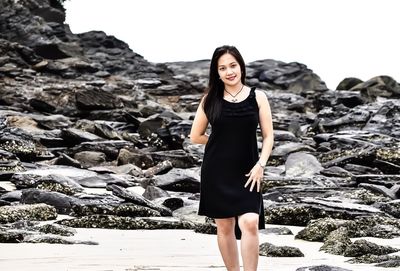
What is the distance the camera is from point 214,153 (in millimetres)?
5734

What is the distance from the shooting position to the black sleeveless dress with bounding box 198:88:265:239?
559cm

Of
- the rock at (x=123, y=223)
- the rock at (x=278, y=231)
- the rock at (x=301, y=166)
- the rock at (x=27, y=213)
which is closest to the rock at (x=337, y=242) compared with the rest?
the rock at (x=278, y=231)

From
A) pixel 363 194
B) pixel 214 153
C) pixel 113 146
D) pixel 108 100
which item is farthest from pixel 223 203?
pixel 108 100

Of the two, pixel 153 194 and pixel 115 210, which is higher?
pixel 115 210

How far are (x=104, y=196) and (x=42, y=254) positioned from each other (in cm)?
563

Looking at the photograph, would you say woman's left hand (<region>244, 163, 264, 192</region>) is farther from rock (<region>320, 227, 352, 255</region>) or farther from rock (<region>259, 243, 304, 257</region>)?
rock (<region>320, 227, 352, 255</region>)

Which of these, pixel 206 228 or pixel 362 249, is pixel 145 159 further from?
pixel 362 249

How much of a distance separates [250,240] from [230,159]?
72 centimetres

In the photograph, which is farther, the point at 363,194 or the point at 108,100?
the point at 108,100

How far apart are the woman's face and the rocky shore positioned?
2.16 meters

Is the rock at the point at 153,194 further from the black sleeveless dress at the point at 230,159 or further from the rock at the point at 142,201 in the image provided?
the black sleeveless dress at the point at 230,159

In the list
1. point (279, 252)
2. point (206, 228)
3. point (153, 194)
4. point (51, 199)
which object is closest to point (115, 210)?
point (51, 199)

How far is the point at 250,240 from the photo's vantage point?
539 centimetres

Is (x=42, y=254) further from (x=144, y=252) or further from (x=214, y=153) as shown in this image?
(x=214, y=153)
